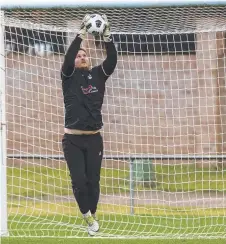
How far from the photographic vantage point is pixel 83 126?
29.1 feet

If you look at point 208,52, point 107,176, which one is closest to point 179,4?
point 208,52

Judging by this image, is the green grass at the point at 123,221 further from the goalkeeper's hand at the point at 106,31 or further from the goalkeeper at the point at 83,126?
the goalkeeper's hand at the point at 106,31

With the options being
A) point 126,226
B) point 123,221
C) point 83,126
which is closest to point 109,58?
point 83,126

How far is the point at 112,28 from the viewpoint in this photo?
412 inches

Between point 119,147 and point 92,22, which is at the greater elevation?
point 92,22

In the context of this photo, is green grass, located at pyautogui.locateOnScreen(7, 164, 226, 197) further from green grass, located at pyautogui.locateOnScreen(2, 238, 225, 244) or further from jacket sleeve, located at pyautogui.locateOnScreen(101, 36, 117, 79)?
→ jacket sleeve, located at pyautogui.locateOnScreen(101, 36, 117, 79)

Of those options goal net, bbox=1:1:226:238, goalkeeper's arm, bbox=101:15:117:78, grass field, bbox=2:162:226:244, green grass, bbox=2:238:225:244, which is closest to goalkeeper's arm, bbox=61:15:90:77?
goalkeeper's arm, bbox=101:15:117:78

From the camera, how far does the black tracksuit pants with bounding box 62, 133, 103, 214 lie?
29.2ft

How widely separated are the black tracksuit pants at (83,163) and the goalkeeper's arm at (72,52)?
67 cm

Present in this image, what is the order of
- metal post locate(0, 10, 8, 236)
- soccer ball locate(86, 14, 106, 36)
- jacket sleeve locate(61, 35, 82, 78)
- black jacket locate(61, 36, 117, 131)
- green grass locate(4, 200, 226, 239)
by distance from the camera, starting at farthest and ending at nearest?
green grass locate(4, 200, 226, 239), metal post locate(0, 10, 8, 236), black jacket locate(61, 36, 117, 131), jacket sleeve locate(61, 35, 82, 78), soccer ball locate(86, 14, 106, 36)

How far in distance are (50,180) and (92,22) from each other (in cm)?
587

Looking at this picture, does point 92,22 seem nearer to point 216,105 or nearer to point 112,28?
point 112,28

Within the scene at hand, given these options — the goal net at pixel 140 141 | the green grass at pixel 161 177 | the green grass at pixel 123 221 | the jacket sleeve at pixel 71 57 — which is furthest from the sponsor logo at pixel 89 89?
the green grass at pixel 161 177

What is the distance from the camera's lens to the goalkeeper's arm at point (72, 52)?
866 centimetres
